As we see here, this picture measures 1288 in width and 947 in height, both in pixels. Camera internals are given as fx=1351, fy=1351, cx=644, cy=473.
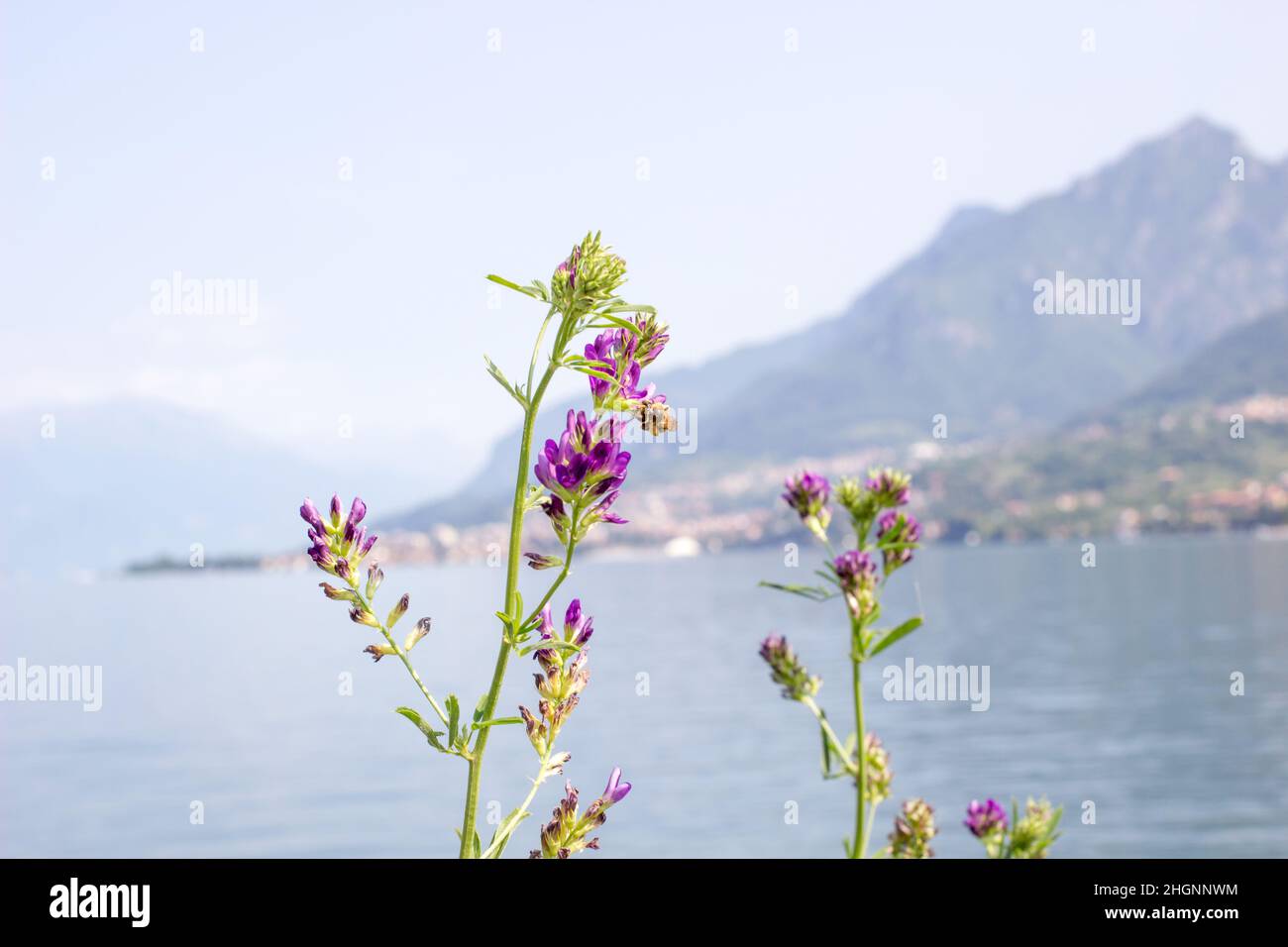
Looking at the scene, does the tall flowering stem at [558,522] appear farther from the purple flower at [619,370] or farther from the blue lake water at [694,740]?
the blue lake water at [694,740]

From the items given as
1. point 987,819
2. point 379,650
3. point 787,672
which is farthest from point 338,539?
point 987,819

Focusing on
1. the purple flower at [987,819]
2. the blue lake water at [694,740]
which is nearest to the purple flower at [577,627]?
the purple flower at [987,819]

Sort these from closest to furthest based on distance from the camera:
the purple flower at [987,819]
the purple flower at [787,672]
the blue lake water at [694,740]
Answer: the purple flower at [787,672] < the purple flower at [987,819] < the blue lake water at [694,740]

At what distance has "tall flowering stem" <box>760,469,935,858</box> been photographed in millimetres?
2127

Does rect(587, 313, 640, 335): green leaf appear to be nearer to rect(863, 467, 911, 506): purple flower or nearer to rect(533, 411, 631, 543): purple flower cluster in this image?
rect(533, 411, 631, 543): purple flower cluster

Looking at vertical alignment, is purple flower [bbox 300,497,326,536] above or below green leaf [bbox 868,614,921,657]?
above

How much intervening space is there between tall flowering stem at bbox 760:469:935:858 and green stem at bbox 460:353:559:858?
58 centimetres

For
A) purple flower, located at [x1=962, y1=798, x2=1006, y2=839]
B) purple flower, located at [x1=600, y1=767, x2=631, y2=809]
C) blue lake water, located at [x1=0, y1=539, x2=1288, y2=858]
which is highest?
purple flower, located at [x1=600, y1=767, x2=631, y2=809]

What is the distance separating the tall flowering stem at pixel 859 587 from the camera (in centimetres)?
213

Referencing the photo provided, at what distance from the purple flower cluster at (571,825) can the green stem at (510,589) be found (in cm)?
22

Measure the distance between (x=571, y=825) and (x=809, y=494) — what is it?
3.18ft

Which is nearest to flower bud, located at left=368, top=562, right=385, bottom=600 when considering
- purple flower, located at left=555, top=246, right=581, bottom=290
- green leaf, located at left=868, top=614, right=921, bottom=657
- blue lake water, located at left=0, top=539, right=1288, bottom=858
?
purple flower, located at left=555, top=246, right=581, bottom=290
